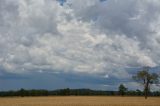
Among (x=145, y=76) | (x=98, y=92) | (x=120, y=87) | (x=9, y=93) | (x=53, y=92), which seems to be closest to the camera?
(x=145, y=76)

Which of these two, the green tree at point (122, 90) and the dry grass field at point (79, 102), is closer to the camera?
the dry grass field at point (79, 102)

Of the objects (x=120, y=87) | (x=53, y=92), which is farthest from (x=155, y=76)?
(x=53, y=92)

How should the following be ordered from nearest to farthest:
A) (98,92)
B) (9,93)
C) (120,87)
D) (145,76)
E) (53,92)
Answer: (145,76)
(120,87)
(9,93)
(53,92)
(98,92)

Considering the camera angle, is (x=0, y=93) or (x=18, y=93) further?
(x=0, y=93)

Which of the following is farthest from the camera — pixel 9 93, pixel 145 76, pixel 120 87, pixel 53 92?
pixel 53 92

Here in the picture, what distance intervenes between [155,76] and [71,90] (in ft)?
232

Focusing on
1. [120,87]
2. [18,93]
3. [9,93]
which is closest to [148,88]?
[120,87]

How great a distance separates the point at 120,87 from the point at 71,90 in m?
27.1

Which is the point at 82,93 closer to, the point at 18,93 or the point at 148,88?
the point at 18,93

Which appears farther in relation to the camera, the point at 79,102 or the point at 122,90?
the point at 122,90

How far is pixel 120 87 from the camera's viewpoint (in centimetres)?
15625

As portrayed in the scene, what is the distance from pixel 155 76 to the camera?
357 feet

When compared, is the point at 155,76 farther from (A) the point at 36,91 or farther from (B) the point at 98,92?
(B) the point at 98,92

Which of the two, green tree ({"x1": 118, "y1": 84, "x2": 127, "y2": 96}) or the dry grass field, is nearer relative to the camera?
the dry grass field
